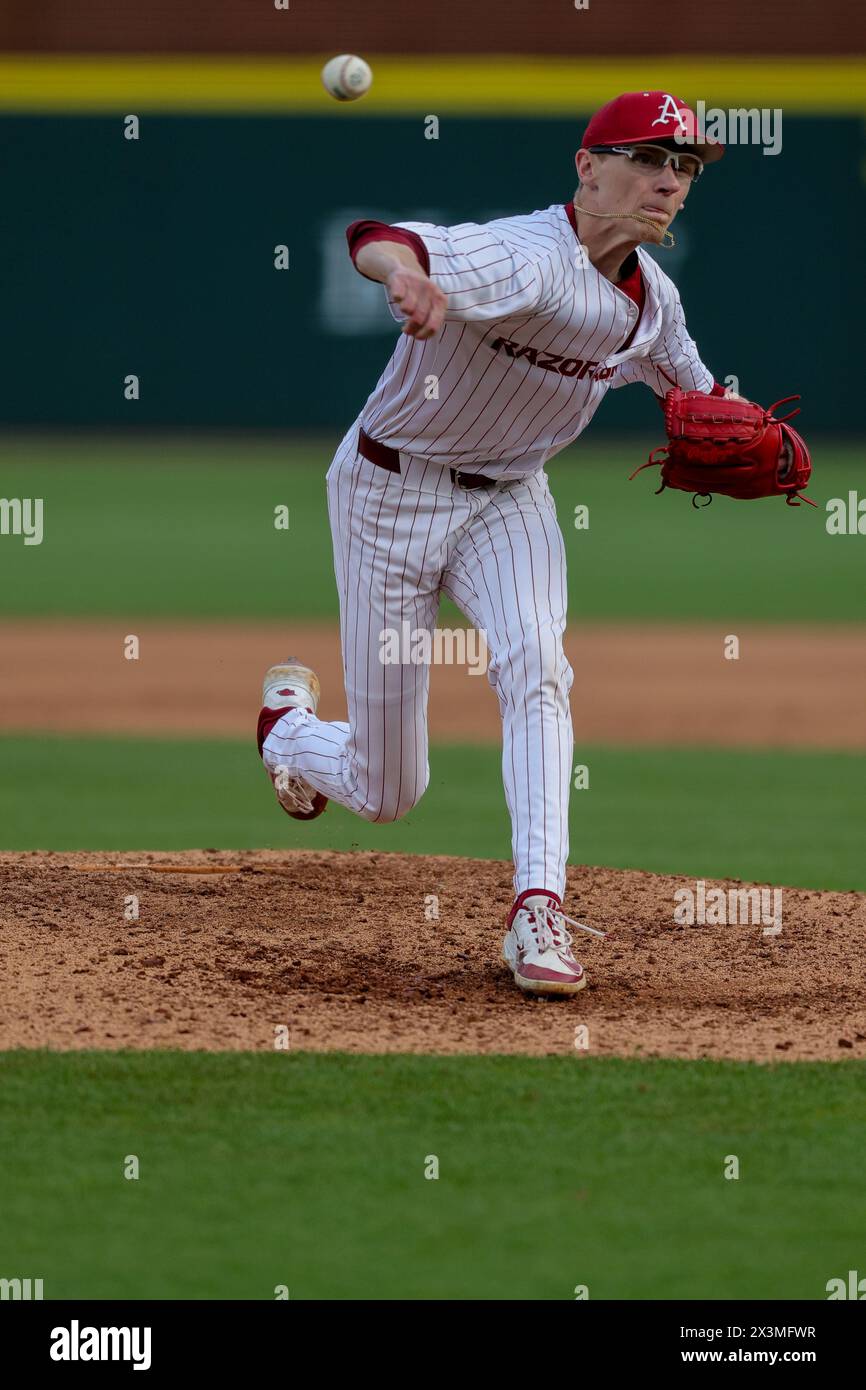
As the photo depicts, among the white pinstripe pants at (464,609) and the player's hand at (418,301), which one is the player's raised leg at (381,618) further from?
the player's hand at (418,301)

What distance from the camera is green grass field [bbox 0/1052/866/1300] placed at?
9.72ft

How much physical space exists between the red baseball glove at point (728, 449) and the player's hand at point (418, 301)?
1.16 metres

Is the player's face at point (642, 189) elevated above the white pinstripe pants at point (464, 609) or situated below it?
above

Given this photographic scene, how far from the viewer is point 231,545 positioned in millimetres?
17625

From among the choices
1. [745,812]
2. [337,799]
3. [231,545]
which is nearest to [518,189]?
[231,545]

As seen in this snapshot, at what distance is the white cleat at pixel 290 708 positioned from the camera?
557 cm

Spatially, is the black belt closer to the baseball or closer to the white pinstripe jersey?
the white pinstripe jersey

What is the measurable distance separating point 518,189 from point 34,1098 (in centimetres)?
2089

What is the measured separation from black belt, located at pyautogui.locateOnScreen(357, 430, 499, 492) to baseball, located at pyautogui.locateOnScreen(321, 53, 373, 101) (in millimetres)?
899

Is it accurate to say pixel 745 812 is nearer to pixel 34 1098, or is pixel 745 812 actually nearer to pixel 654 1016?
pixel 654 1016
